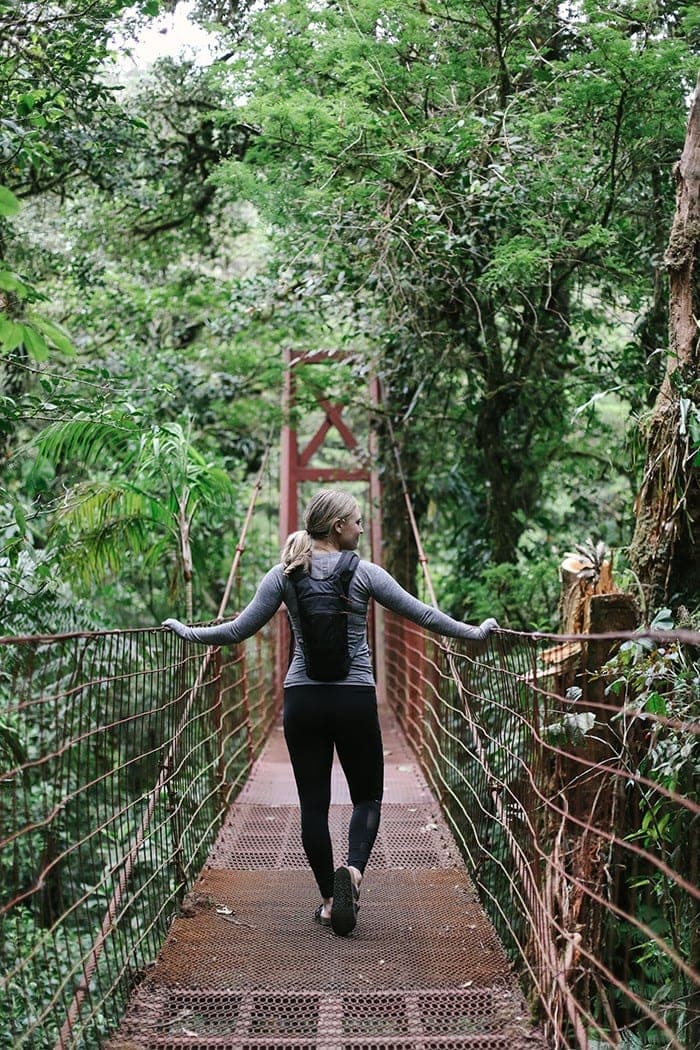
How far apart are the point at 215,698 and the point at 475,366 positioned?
9.70 feet

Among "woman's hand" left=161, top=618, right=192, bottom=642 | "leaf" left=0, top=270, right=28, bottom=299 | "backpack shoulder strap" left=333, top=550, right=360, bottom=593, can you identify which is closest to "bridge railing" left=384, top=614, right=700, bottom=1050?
"backpack shoulder strap" left=333, top=550, right=360, bottom=593

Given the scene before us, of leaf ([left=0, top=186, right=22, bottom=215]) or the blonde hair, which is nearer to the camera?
leaf ([left=0, top=186, right=22, bottom=215])

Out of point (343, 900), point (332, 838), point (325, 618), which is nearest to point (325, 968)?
point (343, 900)

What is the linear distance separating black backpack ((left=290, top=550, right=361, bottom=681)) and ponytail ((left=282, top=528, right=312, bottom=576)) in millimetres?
18

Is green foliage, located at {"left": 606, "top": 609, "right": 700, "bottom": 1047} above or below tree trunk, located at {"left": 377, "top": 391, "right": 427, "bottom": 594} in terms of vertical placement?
below

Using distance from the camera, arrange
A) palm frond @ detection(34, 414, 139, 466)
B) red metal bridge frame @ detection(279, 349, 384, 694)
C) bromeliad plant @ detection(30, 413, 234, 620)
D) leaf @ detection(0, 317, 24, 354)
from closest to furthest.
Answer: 1. leaf @ detection(0, 317, 24, 354)
2. palm frond @ detection(34, 414, 139, 466)
3. bromeliad plant @ detection(30, 413, 234, 620)
4. red metal bridge frame @ detection(279, 349, 384, 694)

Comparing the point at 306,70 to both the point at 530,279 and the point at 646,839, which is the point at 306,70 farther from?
the point at 646,839

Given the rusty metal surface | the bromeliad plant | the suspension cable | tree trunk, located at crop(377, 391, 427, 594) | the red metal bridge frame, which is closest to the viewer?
the suspension cable

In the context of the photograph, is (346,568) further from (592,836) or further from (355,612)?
(592,836)

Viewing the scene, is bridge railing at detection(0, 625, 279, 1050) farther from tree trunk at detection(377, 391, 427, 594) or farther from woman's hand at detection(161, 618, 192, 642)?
tree trunk at detection(377, 391, 427, 594)

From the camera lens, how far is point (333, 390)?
802 cm

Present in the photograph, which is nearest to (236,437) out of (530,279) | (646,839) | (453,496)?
(453,496)

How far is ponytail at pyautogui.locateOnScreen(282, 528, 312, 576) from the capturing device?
2.61 m

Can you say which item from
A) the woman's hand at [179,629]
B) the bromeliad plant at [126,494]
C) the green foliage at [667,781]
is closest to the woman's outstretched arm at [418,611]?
the green foliage at [667,781]
